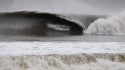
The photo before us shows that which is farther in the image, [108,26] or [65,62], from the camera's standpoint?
[108,26]

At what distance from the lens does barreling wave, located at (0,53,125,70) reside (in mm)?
6516

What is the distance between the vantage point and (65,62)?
684 centimetres

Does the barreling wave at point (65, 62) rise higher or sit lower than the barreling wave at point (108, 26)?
higher

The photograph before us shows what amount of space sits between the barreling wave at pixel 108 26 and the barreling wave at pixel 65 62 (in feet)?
22.5

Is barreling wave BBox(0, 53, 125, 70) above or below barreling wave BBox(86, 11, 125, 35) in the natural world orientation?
above

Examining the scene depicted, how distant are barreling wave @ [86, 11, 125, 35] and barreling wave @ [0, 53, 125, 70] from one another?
22.5 ft

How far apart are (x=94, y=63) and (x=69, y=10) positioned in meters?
12.2

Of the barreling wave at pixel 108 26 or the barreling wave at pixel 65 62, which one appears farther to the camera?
the barreling wave at pixel 108 26

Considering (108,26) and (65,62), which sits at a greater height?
(65,62)

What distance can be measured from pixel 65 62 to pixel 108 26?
8.29 meters

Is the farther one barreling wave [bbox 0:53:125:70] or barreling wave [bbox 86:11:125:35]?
barreling wave [bbox 86:11:125:35]

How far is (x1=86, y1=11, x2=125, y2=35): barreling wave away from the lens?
14.3 m

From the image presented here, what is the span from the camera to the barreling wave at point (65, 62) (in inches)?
257

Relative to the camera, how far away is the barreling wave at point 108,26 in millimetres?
14344
